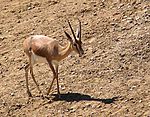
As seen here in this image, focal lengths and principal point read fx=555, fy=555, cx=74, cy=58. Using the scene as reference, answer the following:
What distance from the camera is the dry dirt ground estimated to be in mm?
10258

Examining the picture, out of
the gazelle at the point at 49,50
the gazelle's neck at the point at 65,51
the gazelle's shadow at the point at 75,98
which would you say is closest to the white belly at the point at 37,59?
the gazelle at the point at 49,50

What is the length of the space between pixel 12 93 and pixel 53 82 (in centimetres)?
89

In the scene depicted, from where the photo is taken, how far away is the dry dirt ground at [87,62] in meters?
10.3

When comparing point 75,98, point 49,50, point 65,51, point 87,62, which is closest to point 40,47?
point 49,50

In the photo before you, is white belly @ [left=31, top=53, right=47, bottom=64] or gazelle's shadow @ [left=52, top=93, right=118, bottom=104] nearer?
gazelle's shadow @ [left=52, top=93, right=118, bottom=104]

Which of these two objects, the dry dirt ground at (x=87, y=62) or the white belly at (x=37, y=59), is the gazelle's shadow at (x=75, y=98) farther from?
the white belly at (x=37, y=59)

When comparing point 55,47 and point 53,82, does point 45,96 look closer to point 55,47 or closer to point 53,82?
point 53,82

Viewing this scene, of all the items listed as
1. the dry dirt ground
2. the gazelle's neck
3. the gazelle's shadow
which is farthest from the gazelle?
the dry dirt ground

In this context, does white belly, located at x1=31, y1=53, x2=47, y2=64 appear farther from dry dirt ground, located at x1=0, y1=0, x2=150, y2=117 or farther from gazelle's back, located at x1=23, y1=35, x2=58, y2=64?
dry dirt ground, located at x1=0, y1=0, x2=150, y2=117

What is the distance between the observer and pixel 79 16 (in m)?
13.9

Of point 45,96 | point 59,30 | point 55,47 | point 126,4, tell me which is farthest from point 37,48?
point 126,4

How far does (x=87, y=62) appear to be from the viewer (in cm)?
1170

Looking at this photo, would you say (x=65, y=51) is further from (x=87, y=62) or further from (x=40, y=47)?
(x=87, y=62)

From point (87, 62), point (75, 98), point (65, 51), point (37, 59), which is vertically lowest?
point (75, 98)
